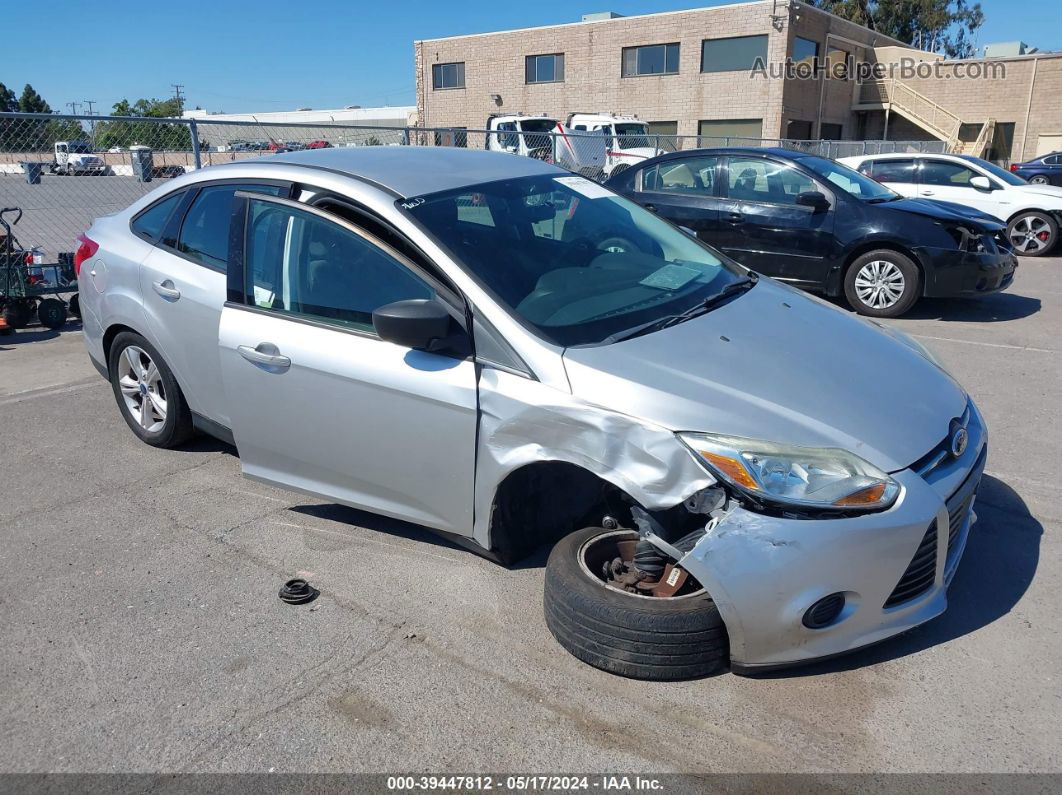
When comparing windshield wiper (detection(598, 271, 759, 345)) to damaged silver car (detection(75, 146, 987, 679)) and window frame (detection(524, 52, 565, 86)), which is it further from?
window frame (detection(524, 52, 565, 86))

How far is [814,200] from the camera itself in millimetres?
8445

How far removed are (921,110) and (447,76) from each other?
22.2m

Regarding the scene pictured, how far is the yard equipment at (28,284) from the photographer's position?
806cm

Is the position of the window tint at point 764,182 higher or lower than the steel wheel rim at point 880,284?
higher

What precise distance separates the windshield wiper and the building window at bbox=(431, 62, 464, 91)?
39.6 meters

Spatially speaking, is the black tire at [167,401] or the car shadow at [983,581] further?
the black tire at [167,401]

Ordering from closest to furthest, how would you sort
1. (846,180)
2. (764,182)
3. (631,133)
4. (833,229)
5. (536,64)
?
(833,229)
(764,182)
(846,180)
(631,133)
(536,64)

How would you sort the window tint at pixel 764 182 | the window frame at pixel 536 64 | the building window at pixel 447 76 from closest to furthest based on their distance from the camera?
the window tint at pixel 764 182 < the window frame at pixel 536 64 < the building window at pixel 447 76

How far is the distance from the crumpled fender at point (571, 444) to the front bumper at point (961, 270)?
6.66 meters

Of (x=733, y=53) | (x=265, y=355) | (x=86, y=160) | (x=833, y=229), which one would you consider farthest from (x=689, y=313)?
(x=733, y=53)

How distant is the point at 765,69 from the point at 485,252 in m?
33.1

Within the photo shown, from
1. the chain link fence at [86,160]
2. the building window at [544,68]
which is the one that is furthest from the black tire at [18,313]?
the building window at [544,68]

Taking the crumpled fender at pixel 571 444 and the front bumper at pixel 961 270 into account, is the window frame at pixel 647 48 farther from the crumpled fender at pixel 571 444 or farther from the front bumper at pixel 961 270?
the crumpled fender at pixel 571 444

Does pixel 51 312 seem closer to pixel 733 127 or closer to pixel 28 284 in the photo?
pixel 28 284
